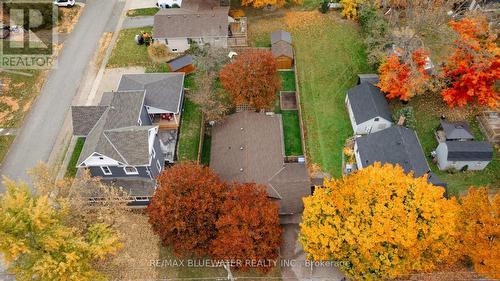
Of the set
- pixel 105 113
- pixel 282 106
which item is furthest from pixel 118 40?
pixel 282 106

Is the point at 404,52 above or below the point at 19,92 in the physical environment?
above

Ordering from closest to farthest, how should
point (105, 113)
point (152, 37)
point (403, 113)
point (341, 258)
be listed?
point (341, 258) < point (105, 113) < point (403, 113) < point (152, 37)

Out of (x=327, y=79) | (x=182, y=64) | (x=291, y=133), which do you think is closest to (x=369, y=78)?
(x=327, y=79)

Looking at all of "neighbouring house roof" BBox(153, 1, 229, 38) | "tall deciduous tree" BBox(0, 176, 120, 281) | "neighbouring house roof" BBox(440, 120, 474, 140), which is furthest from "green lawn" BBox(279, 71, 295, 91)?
"tall deciduous tree" BBox(0, 176, 120, 281)

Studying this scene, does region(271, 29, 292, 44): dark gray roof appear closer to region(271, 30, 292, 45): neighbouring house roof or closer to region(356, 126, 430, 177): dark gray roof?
region(271, 30, 292, 45): neighbouring house roof

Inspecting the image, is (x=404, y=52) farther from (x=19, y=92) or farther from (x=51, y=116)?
(x=19, y=92)

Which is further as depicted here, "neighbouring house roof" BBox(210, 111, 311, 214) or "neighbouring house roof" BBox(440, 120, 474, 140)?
"neighbouring house roof" BBox(440, 120, 474, 140)

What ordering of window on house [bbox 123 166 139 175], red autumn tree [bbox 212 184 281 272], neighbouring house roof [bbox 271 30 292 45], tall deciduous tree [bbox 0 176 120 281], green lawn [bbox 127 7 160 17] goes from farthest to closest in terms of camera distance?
green lawn [bbox 127 7 160 17], neighbouring house roof [bbox 271 30 292 45], window on house [bbox 123 166 139 175], red autumn tree [bbox 212 184 281 272], tall deciduous tree [bbox 0 176 120 281]
